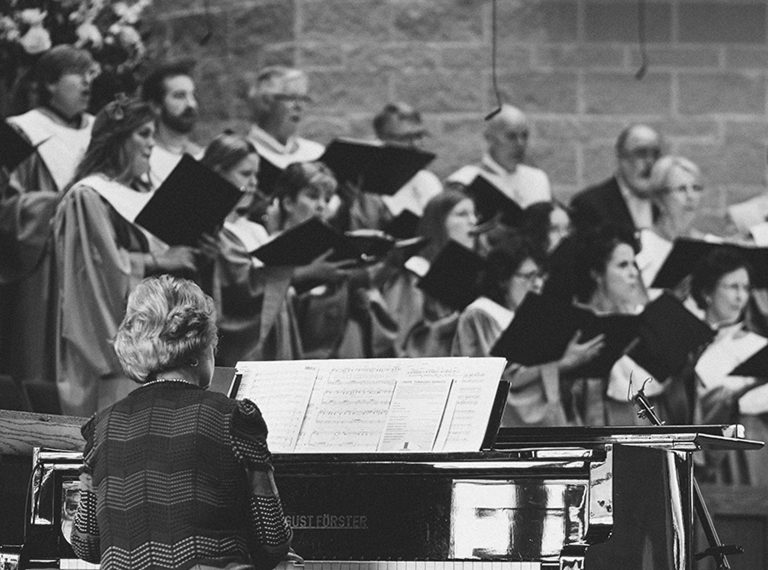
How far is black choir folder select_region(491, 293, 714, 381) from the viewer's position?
7590mm

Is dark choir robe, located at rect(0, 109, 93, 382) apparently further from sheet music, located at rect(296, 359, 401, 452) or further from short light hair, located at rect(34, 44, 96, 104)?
sheet music, located at rect(296, 359, 401, 452)

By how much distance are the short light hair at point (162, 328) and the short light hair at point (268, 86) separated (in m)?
5.50

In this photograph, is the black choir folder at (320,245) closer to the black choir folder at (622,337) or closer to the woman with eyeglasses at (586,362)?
the black choir folder at (622,337)

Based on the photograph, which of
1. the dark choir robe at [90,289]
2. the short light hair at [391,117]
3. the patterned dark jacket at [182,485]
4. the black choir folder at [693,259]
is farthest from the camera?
the short light hair at [391,117]

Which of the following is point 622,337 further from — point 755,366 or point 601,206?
point 601,206

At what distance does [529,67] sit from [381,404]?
19.4 ft

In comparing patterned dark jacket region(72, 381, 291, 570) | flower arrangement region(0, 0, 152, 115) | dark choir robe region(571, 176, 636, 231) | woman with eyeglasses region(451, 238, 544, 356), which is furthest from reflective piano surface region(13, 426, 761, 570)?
dark choir robe region(571, 176, 636, 231)

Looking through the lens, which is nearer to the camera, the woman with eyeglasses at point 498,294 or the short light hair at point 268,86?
the woman with eyeglasses at point 498,294

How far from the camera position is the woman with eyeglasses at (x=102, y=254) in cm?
724

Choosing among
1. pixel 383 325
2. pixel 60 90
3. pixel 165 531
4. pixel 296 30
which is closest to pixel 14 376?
pixel 60 90

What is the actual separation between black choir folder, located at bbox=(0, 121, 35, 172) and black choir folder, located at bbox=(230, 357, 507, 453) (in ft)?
12.1

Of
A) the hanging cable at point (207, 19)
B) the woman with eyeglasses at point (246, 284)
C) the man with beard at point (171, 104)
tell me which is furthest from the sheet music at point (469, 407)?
the hanging cable at point (207, 19)

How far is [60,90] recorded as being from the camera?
7.60 m

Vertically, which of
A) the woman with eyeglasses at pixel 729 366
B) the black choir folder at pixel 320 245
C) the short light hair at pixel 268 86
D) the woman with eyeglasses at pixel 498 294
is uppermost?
the short light hair at pixel 268 86
